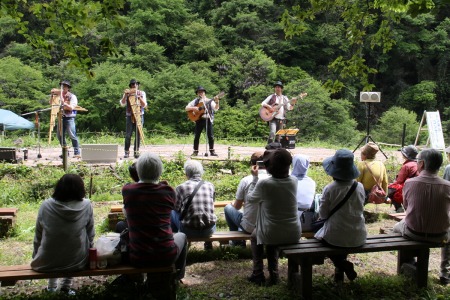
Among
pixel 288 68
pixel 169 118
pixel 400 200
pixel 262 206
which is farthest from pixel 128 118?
pixel 288 68

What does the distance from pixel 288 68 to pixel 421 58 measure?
26.2 ft

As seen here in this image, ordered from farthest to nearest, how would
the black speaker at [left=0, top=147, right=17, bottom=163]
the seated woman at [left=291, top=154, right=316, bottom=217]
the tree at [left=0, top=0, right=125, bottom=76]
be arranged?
the black speaker at [left=0, top=147, right=17, bottom=163], the seated woman at [left=291, top=154, right=316, bottom=217], the tree at [left=0, top=0, right=125, bottom=76]

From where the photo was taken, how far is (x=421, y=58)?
2464cm

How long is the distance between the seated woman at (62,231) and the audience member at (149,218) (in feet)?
1.01

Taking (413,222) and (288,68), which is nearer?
(413,222)

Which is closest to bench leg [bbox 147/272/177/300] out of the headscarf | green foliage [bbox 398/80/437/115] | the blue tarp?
the headscarf

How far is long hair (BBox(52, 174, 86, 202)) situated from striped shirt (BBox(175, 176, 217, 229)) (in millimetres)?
1009

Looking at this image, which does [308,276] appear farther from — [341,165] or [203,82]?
[203,82]

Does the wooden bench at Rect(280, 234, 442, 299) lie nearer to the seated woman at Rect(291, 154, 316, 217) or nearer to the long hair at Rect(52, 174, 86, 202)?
the seated woman at Rect(291, 154, 316, 217)

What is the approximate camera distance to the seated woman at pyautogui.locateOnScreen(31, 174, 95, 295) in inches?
110

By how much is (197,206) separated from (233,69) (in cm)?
1846

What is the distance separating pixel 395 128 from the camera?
1988 cm

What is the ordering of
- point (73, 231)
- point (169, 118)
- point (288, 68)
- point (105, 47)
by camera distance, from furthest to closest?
point (288, 68)
point (169, 118)
point (105, 47)
point (73, 231)

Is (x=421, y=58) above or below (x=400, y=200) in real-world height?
above
